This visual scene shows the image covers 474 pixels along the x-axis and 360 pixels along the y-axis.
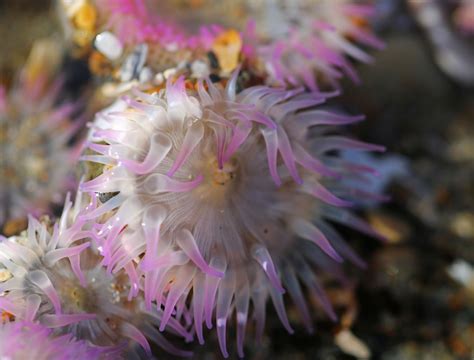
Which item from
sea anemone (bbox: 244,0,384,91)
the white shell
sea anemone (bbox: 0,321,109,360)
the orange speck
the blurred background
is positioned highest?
the orange speck

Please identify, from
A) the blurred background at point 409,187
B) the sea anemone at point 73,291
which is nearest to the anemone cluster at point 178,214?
the sea anemone at point 73,291

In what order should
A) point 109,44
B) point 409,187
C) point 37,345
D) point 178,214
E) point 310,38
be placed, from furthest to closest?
point 409,187
point 310,38
point 109,44
point 178,214
point 37,345

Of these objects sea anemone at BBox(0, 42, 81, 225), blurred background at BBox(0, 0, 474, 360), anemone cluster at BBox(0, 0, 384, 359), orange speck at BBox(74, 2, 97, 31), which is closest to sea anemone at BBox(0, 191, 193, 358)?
anemone cluster at BBox(0, 0, 384, 359)

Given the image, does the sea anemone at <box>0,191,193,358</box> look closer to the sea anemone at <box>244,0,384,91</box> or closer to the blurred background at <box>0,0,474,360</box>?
the blurred background at <box>0,0,474,360</box>

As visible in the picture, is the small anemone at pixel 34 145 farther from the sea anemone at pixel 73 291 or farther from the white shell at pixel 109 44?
the sea anemone at pixel 73 291

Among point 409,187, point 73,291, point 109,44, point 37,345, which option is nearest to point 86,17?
point 109,44

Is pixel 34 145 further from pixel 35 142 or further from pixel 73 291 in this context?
pixel 73 291

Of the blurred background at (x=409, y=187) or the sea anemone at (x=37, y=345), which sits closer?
the sea anemone at (x=37, y=345)
